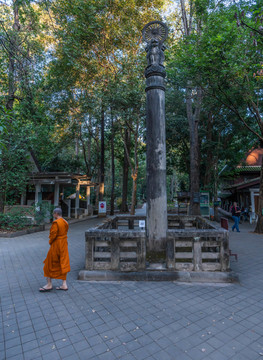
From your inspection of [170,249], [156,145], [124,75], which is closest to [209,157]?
[124,75]

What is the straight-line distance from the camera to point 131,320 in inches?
139

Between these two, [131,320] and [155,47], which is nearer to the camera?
[131,320]

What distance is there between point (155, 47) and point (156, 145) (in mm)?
2851

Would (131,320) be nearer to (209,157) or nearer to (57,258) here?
(57,258)

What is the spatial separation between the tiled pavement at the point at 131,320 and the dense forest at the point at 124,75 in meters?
6.60

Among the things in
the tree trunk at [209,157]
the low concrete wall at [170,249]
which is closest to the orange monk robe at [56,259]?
the low concrete wall at [170,249]

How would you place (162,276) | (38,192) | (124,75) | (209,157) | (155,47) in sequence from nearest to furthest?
(162,276) → (155,47) → (124,75) → (38,192) → (209,157)

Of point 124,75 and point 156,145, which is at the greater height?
point 124,75

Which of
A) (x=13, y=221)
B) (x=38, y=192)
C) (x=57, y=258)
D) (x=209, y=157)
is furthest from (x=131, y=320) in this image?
(x=209, y=157)

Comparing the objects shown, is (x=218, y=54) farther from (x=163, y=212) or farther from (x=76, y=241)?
(x=76, y=241)

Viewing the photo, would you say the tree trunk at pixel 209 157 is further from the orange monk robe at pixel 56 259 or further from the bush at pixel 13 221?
the orange monk robe at pixel 56 259

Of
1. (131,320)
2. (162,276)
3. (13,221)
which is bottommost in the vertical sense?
(131,320)

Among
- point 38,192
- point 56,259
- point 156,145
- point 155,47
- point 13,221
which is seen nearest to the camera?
point 56,259

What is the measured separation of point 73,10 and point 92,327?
15959mm
